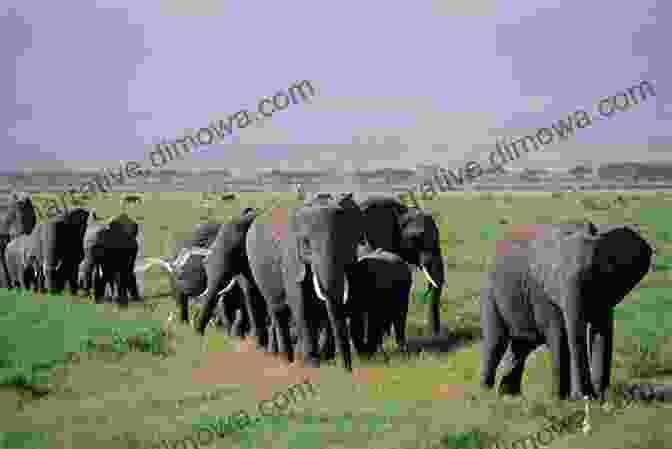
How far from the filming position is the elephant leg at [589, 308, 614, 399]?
379 inches

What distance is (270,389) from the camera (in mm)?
11484

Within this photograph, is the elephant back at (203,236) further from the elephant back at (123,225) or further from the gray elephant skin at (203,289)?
the elephant back at (123,225)

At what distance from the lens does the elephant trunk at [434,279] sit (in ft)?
53.5

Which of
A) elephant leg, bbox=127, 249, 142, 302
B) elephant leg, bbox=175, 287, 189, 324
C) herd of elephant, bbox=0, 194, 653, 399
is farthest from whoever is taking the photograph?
elephant leg, bbox=127, 249, 142, 302

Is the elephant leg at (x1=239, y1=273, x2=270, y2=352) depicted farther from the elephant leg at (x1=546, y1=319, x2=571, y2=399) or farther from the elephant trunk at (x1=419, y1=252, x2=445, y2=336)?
the elephant leg at (x1=546, y1=319, x2=571, y2=399)

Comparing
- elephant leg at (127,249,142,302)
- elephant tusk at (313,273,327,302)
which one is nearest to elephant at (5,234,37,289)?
elephant leg at (127,249,142,302)

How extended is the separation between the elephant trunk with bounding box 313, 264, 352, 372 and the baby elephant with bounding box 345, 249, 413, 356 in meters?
1.03

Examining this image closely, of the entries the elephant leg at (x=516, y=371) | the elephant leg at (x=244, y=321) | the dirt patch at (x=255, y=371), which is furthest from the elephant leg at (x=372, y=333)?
the elephant leg at (x=244, y=321)

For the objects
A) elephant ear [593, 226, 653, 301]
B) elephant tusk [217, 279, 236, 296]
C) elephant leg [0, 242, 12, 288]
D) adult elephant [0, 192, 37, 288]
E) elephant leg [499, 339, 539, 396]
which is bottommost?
elephant leg [0, 242, 12, 288]

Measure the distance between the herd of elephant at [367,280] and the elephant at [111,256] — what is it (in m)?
0.03

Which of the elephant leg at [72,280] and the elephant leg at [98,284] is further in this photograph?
the elephant leg at [72,280]

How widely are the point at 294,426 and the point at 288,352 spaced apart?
152 inches

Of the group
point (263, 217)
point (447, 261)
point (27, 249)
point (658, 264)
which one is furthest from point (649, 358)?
point (27, 249)

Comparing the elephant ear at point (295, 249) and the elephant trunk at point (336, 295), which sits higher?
the elephant ear at point (295, 249)
